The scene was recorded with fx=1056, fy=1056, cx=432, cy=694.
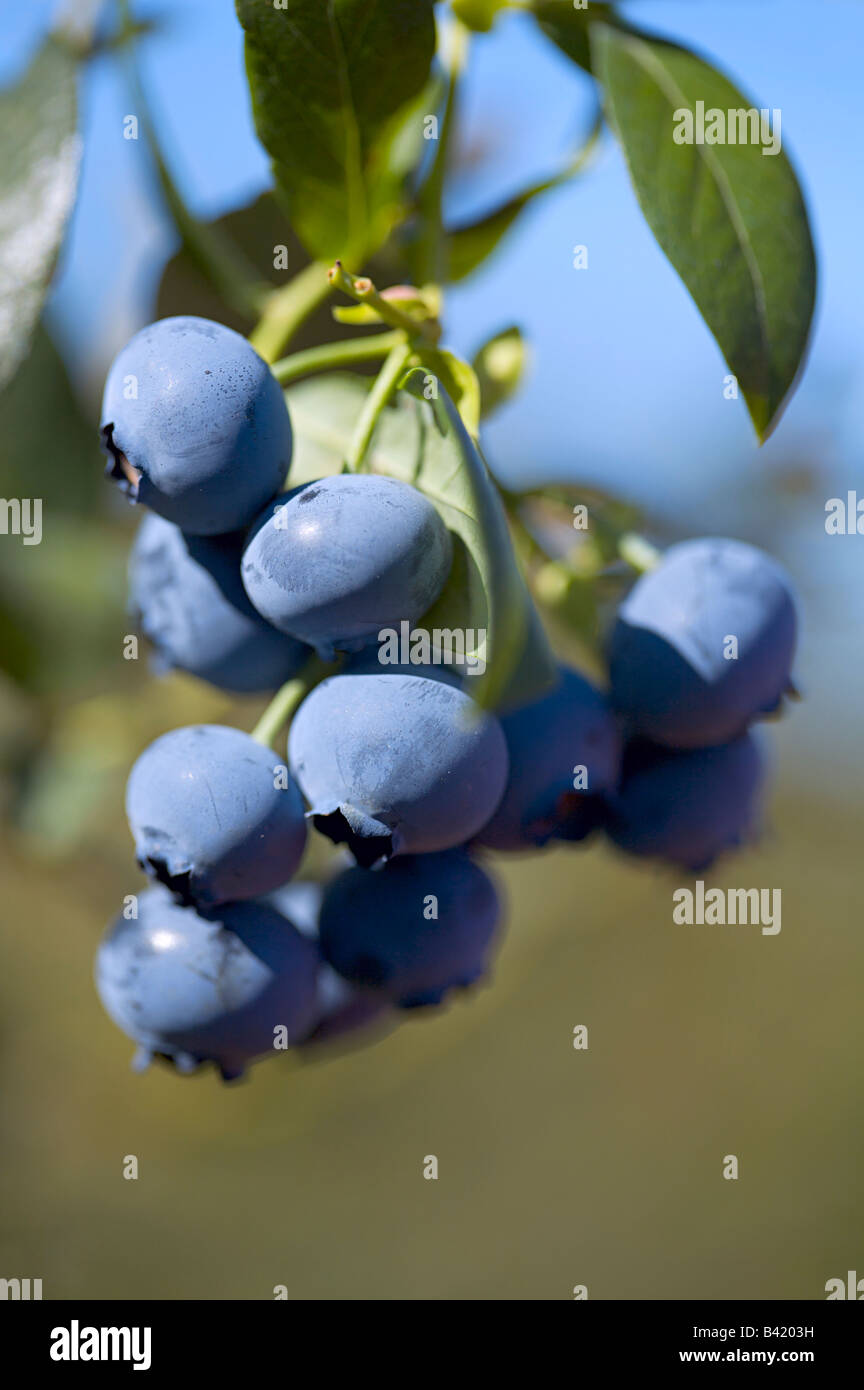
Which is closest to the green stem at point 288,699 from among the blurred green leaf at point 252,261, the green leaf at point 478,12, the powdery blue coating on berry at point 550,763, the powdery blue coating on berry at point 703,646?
the powdery blue coating on berry at point 550,763

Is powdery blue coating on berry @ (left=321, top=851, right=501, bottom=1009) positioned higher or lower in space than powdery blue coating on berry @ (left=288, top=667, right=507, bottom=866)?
lower

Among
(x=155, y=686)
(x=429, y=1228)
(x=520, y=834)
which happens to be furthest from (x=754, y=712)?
(x=429, y=1228)

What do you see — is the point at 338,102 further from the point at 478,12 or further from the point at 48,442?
the point at 48,442

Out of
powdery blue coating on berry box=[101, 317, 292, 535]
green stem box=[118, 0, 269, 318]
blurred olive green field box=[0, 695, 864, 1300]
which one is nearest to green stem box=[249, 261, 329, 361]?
green stem box=[118, 0, 269, 318]

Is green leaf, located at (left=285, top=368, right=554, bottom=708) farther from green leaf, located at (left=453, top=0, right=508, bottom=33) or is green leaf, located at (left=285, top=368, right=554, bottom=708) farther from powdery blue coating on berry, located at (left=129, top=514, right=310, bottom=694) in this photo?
green leaf, located at (left=453, top=0, right=508, bottom=33)

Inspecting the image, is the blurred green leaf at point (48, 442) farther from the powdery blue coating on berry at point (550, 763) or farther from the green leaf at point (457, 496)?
the powdery blue coating on berry at point (550, 763)
